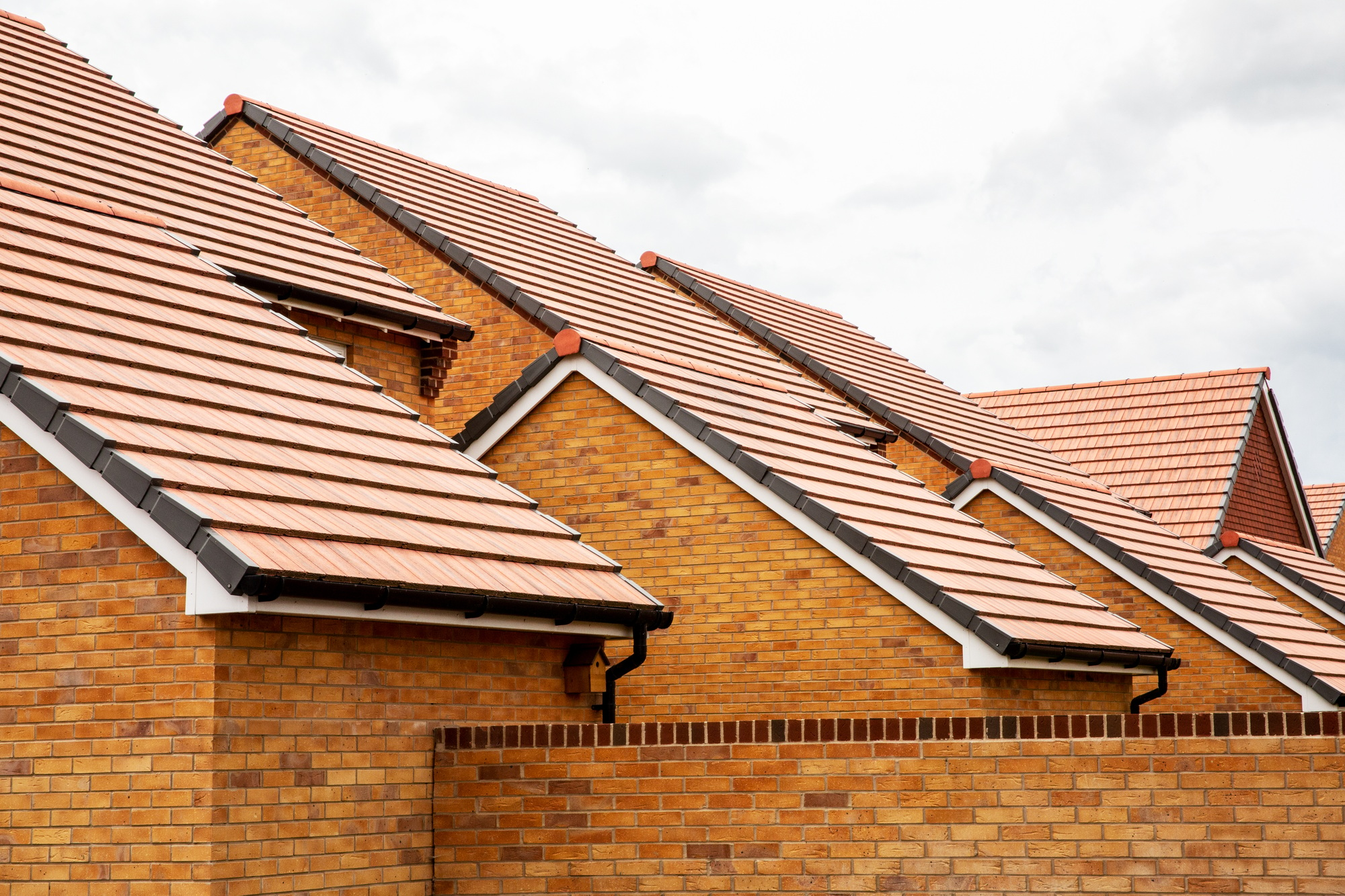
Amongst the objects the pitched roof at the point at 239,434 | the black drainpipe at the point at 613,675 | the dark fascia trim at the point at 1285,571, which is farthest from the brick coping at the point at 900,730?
the dark fascia trim at the point at 1285,571

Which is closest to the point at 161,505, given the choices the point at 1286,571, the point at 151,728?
the point at 151,728

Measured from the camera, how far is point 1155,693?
14.5 meters

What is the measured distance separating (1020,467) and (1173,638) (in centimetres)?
287

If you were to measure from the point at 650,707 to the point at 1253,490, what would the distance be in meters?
16.7

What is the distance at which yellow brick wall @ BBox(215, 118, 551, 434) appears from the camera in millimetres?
13664

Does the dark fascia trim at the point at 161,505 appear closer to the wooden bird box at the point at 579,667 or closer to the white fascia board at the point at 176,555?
the white fascia board at the point at 176,555

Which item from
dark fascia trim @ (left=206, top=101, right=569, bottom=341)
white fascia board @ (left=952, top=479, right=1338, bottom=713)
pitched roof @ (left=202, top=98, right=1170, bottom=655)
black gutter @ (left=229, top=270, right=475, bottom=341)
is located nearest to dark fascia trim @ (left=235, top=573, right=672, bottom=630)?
pitched roof @ (left=202, top=98, right=1170, bottom=655)

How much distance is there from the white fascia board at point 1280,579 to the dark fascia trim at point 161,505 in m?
17.3

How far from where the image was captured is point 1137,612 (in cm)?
1720

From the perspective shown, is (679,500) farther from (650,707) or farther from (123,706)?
(123,706)

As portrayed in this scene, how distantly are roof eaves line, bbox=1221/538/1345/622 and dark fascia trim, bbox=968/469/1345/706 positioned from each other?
16.6ft

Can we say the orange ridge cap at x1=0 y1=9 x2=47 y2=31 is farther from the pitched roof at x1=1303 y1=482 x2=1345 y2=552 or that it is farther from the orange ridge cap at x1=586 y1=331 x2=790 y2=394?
the pitched roof at x1=1303 y1=482 x2=1345 y2=552

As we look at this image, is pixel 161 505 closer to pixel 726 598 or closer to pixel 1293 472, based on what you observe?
pixel 726 598

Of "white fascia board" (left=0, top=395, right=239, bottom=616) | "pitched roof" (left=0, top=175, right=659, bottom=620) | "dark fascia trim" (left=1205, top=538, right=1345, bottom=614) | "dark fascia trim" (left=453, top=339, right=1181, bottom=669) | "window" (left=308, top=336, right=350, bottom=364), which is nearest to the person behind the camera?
"white fascia board" (left=0, top=395, right=239, bottom=616)
